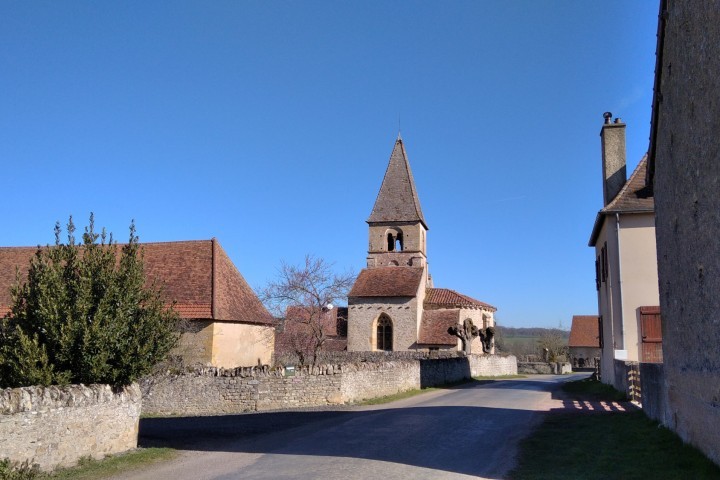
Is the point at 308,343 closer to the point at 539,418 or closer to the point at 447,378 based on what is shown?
the point at 447,378

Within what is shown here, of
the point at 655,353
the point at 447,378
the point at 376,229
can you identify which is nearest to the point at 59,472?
the point at 655,353

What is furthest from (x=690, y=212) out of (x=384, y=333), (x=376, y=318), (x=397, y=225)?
(x=397, y=225)

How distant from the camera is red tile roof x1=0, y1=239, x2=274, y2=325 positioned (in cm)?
2542

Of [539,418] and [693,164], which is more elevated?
[693,164]

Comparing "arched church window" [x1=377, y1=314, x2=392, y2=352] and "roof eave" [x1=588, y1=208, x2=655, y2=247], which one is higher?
"roof eave" [x1=588, y1=208, x2=655, y2=247]

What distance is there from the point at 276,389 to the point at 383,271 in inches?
1226

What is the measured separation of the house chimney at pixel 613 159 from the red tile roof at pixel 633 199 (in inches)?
37.0

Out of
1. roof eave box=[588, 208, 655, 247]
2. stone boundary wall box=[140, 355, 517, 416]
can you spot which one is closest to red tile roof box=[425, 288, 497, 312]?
roof eave box=[588, 208, 655, 247]

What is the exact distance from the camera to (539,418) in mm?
16250

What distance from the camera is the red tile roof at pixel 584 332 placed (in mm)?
68688

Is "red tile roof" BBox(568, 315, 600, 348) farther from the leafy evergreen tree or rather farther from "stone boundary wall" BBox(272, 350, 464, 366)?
the leafy evergreen tree

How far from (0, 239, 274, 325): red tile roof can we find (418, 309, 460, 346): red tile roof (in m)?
18.1

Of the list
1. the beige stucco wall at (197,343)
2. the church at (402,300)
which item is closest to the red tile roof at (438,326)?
the church at (402,300)

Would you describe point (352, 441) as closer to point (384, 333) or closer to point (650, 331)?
point (650, 331)
